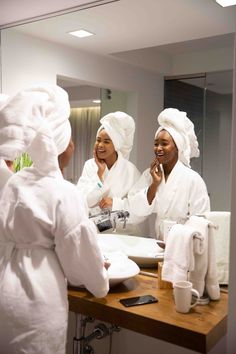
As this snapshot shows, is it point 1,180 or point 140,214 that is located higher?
point 1,180

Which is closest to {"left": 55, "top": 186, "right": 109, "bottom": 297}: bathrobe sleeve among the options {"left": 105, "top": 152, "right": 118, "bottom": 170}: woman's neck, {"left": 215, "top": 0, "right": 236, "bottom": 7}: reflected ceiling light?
{"left": 105, "top": 152, "right": 118, "bottom": 170}: woman's neck

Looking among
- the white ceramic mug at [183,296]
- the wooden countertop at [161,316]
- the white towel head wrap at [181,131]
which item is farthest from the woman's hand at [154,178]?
the white ceramic mug at [183,296]

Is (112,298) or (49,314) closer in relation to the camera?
(49,314)

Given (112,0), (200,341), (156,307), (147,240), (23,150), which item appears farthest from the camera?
(147,240)

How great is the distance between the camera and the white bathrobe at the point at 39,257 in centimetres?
131

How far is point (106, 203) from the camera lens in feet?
7.04

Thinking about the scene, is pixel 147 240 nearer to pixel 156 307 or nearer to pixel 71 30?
pixel 156 307

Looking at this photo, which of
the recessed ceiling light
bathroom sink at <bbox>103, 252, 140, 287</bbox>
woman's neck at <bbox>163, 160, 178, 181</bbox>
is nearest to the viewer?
bathroom sink at <bbox>103, 252, 140, 287</bbox>

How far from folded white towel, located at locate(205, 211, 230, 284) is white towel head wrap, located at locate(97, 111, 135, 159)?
0.62m

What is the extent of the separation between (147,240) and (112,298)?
1.58 feet

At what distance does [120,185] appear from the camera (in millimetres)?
2104

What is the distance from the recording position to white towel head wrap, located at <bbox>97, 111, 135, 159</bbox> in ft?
6.63

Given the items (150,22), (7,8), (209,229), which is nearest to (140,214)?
(209,229)

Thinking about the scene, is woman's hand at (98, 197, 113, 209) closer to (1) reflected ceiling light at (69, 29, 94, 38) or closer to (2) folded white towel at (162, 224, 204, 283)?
(2) folded white towel at (162, 224, 204, 283)
